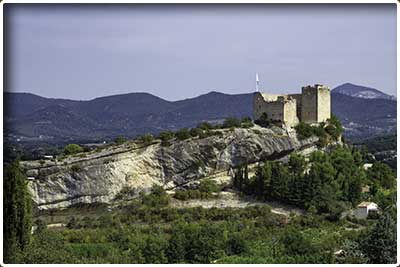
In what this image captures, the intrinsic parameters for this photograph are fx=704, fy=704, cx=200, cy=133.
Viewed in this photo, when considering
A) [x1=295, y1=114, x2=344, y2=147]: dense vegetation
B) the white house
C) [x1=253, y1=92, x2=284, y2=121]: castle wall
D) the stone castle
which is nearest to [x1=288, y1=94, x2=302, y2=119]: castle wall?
the stone castle

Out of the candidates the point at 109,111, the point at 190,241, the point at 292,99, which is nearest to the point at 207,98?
the point at 109,111

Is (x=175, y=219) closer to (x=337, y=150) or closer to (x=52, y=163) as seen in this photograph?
(x=52, y=163)

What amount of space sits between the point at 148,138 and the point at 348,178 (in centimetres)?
675

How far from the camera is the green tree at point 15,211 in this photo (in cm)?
1031

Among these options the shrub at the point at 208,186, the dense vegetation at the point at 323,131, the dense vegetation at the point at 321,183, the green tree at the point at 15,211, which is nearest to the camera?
the green tree at the point at 15,211

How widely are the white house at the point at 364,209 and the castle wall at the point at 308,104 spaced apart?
486cm

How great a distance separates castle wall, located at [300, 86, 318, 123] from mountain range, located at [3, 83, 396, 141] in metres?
36.1

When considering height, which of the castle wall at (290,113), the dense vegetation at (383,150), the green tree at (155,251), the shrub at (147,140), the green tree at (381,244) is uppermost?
the castle wall at (290,113)

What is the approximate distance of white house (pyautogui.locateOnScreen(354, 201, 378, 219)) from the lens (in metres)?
20.1

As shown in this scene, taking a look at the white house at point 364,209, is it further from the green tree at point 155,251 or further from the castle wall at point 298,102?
the green tree at point 155,251

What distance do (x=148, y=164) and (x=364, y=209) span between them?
6980mm

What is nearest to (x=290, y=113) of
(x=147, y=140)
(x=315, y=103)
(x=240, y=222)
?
(x=315, y=103)

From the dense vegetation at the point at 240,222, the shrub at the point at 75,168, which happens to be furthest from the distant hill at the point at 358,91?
the shrub at the point at 75,168

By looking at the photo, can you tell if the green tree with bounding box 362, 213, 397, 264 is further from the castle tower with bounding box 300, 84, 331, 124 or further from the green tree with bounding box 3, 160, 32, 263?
the castle tower with bounding box 300, 84, 331, 124
